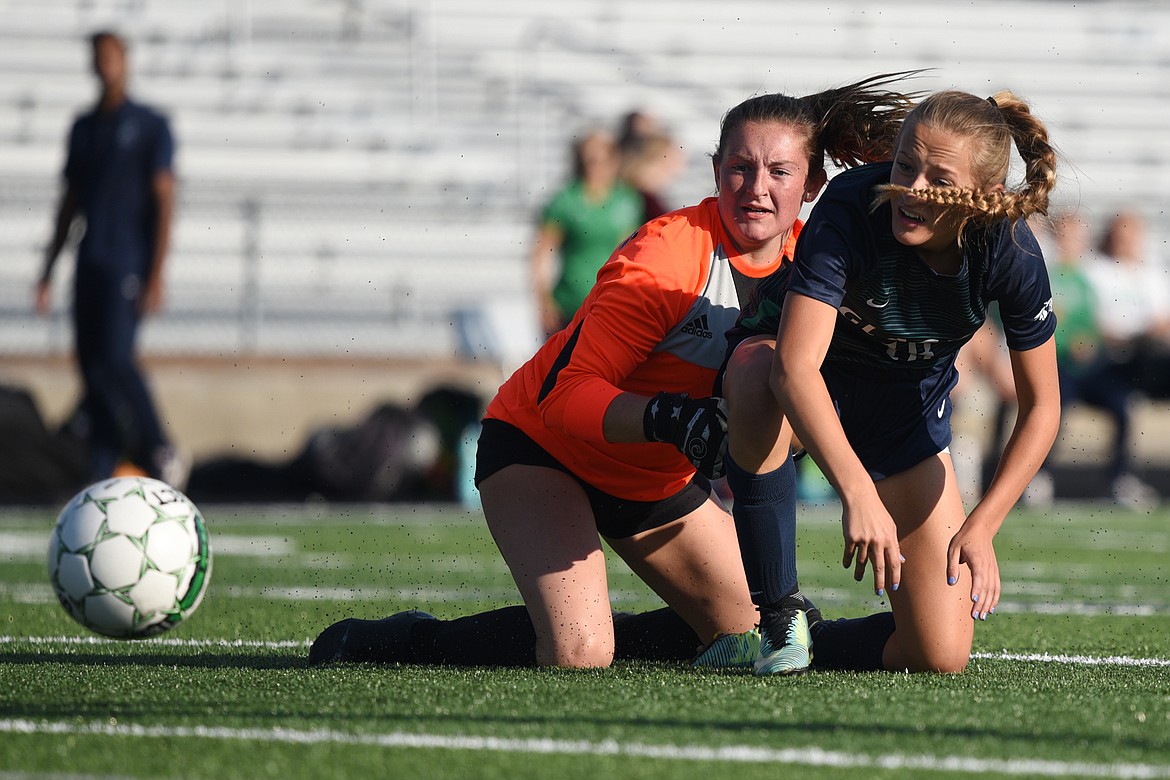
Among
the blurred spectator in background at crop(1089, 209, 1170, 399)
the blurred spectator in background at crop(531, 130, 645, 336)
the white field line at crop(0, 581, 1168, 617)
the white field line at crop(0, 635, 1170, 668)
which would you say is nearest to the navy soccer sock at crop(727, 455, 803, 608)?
the white field line at crop(0, 635, 1170, 668)

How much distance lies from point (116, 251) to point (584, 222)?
2446mm

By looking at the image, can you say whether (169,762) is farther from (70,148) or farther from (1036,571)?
(70,148)

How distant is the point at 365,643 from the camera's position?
3795mm

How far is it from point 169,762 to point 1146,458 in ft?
37.0

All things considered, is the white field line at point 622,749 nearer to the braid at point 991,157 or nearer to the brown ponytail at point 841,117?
the braid at point 991,157

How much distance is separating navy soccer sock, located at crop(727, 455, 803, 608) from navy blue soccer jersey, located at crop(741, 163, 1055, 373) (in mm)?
376

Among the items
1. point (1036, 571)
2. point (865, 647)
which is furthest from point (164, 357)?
point (865, 647)

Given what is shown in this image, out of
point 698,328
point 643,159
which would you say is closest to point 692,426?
point 698,328

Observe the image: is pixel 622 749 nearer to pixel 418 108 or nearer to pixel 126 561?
pixel 126 561

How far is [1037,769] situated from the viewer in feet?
8.13

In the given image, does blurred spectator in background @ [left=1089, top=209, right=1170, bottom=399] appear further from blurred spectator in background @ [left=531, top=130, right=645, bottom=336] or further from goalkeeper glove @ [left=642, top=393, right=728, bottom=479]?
goalkeeper glove @ [left=642, top=393, right=728, bottom=479]

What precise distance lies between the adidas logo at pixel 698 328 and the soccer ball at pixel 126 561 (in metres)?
1.39

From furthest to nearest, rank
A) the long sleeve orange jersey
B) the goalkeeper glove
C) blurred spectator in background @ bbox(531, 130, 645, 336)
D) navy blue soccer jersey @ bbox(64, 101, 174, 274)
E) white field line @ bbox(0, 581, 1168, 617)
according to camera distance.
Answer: blurred spectator in background @ bbox(531, 130, 645, 336) → navy blue soccer jersey @ bbox(64, 101, 174, 274) → white field line @ bbox(0, 581, 1168, 617) → the long sleeve orange jersey → the goalkeeper glove

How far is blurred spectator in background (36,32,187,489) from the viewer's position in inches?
303
